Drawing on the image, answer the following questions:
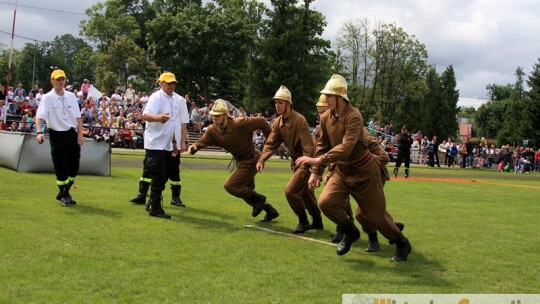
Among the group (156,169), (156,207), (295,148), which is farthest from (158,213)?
(295,148)

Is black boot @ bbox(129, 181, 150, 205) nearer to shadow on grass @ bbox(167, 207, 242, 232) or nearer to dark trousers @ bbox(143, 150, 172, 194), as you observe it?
shadow on grass @ bbox(167, 207, 242, 232)

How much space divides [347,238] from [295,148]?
8.60 ft

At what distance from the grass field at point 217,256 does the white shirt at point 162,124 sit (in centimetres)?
129

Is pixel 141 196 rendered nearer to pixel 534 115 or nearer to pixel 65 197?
pixel 65 197

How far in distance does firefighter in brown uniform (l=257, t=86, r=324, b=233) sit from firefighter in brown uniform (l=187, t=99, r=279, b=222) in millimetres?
578

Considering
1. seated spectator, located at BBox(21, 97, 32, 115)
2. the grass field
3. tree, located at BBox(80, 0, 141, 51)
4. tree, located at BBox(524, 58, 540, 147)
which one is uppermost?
tree, located at BBox(80, 0, 141, 51)

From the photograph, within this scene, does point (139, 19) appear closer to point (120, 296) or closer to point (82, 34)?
point (82, 34)

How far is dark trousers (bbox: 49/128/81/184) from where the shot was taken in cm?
1066

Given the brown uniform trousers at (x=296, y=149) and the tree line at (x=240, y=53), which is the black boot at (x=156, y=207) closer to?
the brown uniform trousers at (x=296, y=149)

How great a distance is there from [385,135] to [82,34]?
2079 inches

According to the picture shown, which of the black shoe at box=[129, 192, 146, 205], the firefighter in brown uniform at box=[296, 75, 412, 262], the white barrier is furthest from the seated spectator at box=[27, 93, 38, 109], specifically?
the firefighter in brown uniform at box=[296, 75, 412, 262]

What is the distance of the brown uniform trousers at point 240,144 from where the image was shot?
10430mm

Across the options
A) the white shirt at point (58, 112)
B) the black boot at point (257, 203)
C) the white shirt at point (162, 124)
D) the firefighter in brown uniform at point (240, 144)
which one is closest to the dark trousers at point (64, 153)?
the white shirt at point (58, 112)

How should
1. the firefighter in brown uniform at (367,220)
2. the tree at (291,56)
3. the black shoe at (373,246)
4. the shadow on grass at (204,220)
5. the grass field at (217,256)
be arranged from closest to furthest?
the grass field at (217,256)
the firefighter in brown uniform at (367,220)
the black shoe at (373,246)
the shadow on grass at (204,220)
the tree at (291,56)
